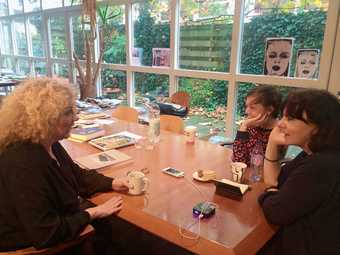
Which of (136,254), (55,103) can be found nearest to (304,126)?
(55,103)

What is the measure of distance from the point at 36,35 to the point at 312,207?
682 centimetres

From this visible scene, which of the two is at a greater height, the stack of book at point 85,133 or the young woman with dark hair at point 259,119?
the young woman with dark hair at point 259,119

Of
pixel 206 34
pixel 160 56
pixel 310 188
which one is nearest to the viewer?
pixel 310 188

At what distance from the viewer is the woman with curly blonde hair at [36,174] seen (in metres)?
1.05

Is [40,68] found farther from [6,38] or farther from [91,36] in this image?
[91,36]

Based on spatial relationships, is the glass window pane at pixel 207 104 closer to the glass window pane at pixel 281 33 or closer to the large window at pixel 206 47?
the large window at pixel 206 47

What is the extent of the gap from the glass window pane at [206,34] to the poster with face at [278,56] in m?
0.49

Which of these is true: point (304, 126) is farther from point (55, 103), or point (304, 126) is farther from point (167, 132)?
point (167, 132)

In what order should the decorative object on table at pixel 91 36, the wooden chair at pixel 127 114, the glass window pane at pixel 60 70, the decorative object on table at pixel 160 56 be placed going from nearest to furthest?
the wooden chair at pixel 127 114 < the decorative object on table at pixel 160 56 < the decorative object on table at pixel 91 36 < the glass window pane at pixel 60 70

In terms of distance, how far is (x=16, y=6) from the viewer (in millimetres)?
6777

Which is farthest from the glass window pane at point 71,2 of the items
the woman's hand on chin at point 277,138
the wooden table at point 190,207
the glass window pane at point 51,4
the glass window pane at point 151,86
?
the woman's hand on chin at point 277,138

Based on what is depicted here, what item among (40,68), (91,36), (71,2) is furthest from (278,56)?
(40,68)

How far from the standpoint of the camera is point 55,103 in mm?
1151

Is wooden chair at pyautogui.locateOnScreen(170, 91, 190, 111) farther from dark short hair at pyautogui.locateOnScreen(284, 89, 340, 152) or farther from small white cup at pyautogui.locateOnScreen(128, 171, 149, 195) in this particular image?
dark short hair at pyautogui.locateOnScreen(284, 89, 340, 152)
